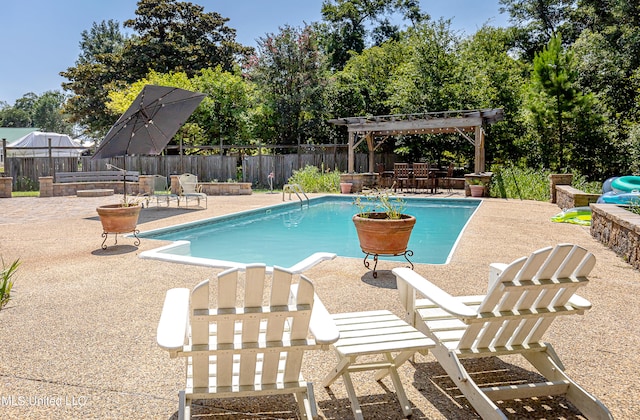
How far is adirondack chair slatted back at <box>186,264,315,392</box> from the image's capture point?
5.68ft

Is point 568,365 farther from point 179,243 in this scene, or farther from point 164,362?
point 179,243

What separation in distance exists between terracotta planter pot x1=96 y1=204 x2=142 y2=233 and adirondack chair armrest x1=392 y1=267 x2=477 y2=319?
182 inches

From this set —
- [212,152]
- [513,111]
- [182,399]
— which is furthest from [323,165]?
[182,399]

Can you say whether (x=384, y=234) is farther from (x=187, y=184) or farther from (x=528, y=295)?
(x=187, y=184)

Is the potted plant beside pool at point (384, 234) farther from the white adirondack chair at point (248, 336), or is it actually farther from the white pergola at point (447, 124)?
the white pergola at point (447, 124)

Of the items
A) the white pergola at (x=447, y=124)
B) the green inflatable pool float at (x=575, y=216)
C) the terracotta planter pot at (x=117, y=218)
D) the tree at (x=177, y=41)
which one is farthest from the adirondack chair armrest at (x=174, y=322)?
the tree at (x=177, y=41)

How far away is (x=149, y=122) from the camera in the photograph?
29.8 feet

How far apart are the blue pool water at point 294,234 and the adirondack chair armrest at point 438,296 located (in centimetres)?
344

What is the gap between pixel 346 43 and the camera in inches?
1109

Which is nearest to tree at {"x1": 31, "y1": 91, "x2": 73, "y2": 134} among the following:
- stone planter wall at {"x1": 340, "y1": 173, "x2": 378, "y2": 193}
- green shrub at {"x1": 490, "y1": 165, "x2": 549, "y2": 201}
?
stone planter wall at {"x1": 340, "y1": 173, "x2": 378, "y2": 193}

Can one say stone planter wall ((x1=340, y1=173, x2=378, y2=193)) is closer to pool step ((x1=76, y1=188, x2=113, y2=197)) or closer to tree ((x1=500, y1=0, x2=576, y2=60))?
pool step ((x1=76, y1=188, x2=113, y2=197))

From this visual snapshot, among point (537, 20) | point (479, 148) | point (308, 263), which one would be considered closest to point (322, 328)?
point (308, 263)

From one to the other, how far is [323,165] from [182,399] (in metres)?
16.2

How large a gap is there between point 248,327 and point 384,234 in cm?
289
